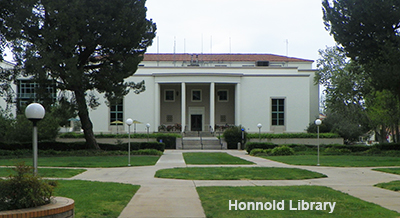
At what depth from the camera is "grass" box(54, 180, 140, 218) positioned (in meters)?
8.34

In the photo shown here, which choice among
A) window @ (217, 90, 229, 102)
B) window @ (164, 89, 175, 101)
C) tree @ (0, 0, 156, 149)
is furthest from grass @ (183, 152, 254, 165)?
window @ (217, 90, 229, 102)

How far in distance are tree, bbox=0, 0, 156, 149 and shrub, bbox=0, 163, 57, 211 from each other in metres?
20.3

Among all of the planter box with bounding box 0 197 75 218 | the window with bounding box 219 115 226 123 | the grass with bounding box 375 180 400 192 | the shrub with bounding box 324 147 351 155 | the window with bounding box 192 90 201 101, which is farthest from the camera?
the window with bounding box 192 90 201 101

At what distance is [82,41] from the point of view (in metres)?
28.1

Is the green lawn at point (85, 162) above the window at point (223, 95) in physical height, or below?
below

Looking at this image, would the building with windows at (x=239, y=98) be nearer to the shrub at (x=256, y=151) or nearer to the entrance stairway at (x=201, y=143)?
the entrance stairway at (x=201, y=143)

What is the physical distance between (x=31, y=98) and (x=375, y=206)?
26.0 meters

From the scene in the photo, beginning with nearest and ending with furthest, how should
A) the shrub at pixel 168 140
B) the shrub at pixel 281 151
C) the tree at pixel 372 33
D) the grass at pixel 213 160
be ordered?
1. the grass at pixel 213 160
2. the tree at pixel 372 33
3. the shrub at pixel 281 151
4. the shrub at pixel 168 140

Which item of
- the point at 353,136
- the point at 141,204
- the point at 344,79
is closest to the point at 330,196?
the point at 141,204

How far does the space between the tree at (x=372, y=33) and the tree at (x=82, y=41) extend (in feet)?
45.5

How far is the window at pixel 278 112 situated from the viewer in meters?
51.9

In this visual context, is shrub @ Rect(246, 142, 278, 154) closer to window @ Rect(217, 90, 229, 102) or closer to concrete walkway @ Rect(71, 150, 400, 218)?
concrete walkway @ Rect(71, 150, 400, 218)

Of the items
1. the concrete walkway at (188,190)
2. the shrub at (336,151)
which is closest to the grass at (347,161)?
the concrete walkway at (188,190)

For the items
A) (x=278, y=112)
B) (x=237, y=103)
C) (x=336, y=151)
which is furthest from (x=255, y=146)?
(x=278, y=112)
